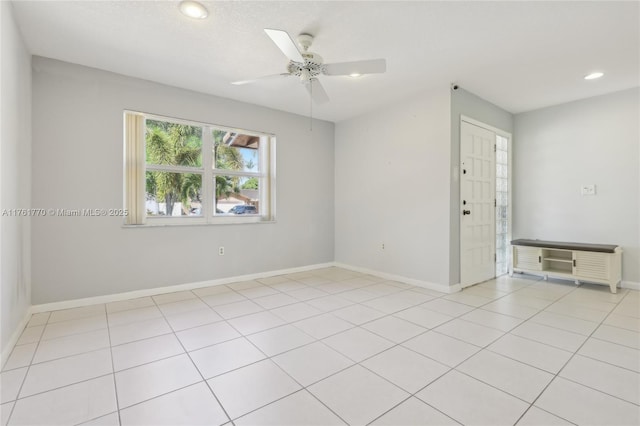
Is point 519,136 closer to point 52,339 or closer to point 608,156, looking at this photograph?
point 608,156

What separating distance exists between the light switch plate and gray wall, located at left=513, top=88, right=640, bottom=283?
43mm

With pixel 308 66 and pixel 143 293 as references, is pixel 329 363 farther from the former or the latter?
pixel 143 293

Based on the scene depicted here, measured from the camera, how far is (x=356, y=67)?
8.07 ft

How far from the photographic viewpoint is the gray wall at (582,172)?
3859 mm

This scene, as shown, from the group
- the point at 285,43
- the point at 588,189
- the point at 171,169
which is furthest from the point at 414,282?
the point at 171,169

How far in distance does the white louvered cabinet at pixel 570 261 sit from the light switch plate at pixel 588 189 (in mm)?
735

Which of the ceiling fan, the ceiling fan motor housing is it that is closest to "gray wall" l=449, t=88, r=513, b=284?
the ceiling fan

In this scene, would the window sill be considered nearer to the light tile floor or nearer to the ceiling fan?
the light tile floor

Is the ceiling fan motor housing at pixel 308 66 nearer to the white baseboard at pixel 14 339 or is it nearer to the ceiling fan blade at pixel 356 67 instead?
the ceiling fan blade at pixel 356 67

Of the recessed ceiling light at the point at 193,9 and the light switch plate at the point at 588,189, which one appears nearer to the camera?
the recessed ceiling light at the point at 193,9

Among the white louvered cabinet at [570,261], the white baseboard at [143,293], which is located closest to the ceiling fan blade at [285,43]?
the white baseboard at [143,293]

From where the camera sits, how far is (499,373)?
6.23ft

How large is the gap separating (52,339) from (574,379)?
3.80 m

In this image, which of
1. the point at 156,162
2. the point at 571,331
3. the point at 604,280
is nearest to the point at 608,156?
the point at 604,280
